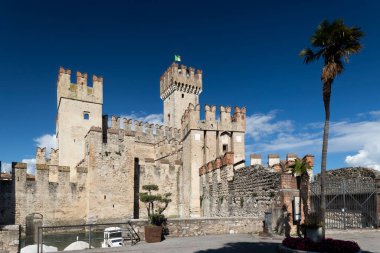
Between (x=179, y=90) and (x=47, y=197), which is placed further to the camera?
(x=179, y=90)

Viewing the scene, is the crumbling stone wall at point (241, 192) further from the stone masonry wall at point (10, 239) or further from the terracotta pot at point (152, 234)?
the stone masonry wall at point (10, 239)

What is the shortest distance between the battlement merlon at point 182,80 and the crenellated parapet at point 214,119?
51.3 ft

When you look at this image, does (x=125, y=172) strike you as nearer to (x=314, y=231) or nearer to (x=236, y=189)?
(x=236, y=189)

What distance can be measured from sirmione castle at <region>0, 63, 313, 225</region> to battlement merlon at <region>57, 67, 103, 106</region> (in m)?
0.09

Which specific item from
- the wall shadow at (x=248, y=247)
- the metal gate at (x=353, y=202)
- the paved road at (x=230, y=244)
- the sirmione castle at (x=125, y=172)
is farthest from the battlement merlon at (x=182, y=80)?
→ the wall shadow at (x=248, y=247)

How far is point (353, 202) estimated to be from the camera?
1870cm

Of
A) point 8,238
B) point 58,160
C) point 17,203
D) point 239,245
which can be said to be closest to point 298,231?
point 239,245

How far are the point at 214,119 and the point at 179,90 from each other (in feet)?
56.3

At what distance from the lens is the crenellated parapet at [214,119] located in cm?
3331

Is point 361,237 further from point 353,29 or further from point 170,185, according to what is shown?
point 170,185

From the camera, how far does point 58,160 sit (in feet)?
113

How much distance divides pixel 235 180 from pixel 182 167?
40.7 feet

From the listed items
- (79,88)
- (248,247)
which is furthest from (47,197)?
(248,247)

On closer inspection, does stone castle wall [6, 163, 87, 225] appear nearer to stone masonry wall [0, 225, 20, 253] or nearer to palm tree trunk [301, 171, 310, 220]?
stone masonry wall [0, 225, 20, 253]
